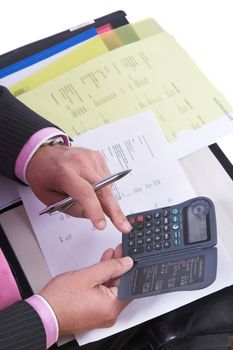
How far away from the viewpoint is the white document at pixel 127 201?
66 centimetres

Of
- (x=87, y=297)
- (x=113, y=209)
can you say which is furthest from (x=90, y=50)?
(x=87, y=297)

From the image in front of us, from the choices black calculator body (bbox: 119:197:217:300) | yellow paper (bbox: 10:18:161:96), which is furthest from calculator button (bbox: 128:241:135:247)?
yellow paper (bbox: 10:18:161:96)

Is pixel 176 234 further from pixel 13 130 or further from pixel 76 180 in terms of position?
pixel 13 130

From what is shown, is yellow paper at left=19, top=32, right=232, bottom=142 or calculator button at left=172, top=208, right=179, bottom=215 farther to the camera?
yellow paper at left=19, top=32, right=232, bottom=142

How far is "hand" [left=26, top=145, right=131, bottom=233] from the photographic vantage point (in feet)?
2.27

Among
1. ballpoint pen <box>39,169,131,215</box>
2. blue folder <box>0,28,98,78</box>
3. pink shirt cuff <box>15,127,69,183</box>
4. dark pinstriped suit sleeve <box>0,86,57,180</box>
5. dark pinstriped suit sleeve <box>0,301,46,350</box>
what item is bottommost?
dark pinstriped suit sleeve <box>0,301,46,350</box>

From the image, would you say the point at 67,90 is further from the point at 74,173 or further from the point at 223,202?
the point at 223,202

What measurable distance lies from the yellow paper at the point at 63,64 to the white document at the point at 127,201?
156 mm

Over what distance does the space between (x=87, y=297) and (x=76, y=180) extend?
0.16 m

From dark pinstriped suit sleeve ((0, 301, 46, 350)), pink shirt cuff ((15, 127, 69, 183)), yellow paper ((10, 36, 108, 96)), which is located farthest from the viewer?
yellow paper ((10, 36, 108, 96))

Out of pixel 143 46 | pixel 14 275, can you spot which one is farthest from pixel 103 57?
pixel 14 275

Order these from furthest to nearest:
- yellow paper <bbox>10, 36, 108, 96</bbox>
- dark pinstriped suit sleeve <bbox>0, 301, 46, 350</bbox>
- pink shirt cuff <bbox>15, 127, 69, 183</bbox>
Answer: yellow paper <bbox>10, 36, 108, 96</bbox> → pink shirt cuff <bbox>15, 127, 69, 183</bbox> → dark pinstriped suit sleeve <bbox>0, 301, 46, 350</bbox>

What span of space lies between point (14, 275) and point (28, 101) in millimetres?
312

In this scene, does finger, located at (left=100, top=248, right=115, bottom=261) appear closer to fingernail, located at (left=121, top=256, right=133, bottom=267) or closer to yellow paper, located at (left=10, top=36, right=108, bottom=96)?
fingernail, located at (left=121, top=256, right=133, bottom=267)
